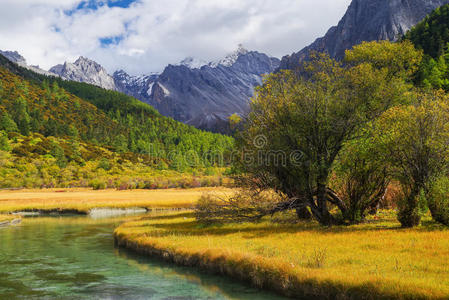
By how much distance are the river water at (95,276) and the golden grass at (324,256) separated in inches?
42.0

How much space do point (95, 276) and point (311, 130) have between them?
765 inches

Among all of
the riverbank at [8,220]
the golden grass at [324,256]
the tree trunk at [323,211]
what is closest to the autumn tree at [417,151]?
the golden grass at [324,256]

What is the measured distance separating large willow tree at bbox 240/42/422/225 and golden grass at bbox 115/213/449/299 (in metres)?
3.17

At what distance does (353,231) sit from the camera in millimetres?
26781

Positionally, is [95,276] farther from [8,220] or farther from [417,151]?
[8,220]

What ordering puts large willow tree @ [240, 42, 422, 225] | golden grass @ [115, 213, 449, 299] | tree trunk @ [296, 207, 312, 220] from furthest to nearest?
tree trunk @ [296, 207, 312, 220], large willow tree @ [240, 42, 422, 225], golden grass @ [115, 213, 449, 299]

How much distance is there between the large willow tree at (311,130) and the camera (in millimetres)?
29844

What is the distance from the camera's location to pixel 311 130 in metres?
30.5

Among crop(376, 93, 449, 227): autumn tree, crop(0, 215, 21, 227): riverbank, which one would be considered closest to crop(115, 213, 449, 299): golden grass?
crop(376, 93, 449, 227): autumn tree

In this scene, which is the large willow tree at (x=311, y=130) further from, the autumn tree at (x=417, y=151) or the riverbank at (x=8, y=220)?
the riverbank at (x=8, y=220)

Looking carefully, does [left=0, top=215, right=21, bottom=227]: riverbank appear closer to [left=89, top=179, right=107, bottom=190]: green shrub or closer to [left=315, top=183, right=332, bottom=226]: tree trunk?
[left=315, top=183, right=332, bottom=226]: tree trunk

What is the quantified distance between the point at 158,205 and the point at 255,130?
43265 millimetres

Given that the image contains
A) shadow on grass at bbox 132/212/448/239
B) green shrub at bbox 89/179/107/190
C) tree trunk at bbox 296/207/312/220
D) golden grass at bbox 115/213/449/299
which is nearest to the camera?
golden grass at bbox 115/213/449/299

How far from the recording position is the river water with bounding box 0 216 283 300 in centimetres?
1888
